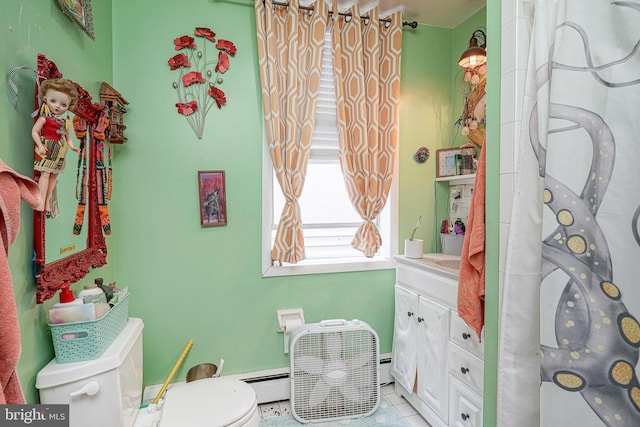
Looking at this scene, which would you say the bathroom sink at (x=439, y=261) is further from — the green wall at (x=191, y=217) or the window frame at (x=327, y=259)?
the green wall at (x=191, y=217)

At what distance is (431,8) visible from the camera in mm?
2119

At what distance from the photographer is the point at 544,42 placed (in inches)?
34.3

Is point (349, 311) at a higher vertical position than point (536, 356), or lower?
lower

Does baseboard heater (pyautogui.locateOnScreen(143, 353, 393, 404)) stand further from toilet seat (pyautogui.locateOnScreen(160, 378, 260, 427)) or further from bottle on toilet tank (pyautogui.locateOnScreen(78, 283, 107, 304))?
bottle on toilet tank (pyautogui.locateOnScreen(78, 283, 107, 304))

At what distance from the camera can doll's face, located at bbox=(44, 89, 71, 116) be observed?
1.00 metres

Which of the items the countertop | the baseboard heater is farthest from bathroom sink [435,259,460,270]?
the baseboard heater

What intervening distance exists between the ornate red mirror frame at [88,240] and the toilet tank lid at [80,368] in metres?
0.24

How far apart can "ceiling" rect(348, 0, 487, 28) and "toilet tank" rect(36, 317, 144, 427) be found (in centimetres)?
230

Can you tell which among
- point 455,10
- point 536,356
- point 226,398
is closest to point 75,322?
point 226,398

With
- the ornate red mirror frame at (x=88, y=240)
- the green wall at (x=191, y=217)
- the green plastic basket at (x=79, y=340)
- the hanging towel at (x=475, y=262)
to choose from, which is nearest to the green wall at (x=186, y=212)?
the green wall at (x=191, y=217)

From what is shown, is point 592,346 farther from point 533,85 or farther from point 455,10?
point 455,10

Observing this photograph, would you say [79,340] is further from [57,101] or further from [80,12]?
[80,12]

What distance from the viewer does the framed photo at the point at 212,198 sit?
187 cm

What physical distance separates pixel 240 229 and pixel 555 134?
1617 millimetres
